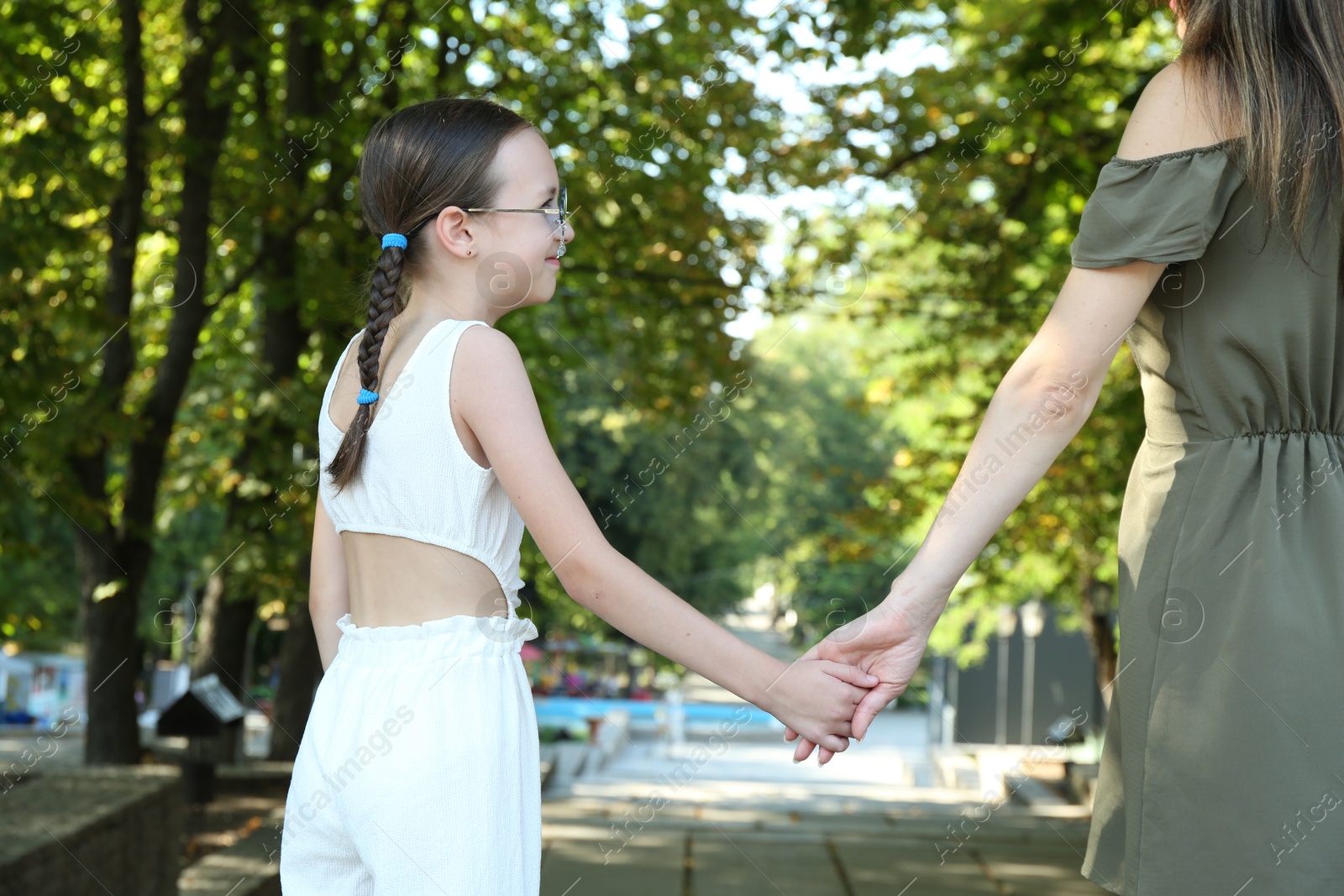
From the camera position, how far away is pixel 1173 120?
5.29 feet

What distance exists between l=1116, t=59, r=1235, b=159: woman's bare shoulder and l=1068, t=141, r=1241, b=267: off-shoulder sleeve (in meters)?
0.01

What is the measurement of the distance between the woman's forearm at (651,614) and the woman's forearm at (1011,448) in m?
0.41

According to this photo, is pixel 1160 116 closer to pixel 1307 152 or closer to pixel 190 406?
pixel 1307 152

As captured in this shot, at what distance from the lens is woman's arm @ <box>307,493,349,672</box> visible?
1984 millimetres

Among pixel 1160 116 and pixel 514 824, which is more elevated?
pixel 1160 116

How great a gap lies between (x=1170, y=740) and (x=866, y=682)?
59 centimetres

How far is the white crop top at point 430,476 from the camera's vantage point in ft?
5.47

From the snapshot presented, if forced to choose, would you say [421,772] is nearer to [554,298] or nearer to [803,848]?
[803,848]

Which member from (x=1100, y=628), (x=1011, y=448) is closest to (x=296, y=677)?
(x=1100, y=628)

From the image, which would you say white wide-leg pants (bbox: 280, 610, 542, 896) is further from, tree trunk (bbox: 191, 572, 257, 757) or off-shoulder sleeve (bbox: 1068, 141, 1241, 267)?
tree trunk (bbox: 191, 572, 257, 757)

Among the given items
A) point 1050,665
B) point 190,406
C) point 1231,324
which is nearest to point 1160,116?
point 1231,324

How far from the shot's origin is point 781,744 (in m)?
24.7

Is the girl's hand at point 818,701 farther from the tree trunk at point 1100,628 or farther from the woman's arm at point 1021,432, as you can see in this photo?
the tree trunk at point 1100,628

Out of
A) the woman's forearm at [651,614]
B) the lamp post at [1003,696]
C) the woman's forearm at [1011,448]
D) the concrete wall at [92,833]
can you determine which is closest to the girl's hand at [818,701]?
the woman's forearm at [651,614]
